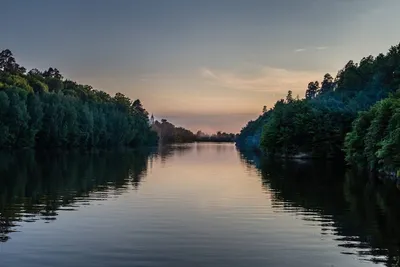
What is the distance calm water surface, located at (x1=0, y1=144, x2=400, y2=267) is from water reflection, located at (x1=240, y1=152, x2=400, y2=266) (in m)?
0.04

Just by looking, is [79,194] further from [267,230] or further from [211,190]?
[267,230]

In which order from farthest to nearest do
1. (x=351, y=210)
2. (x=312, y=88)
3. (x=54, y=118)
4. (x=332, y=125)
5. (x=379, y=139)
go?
1. (x=312, y=88)
2. (x=54, y=118)
3. (x=332, y=125)
4. (x=379, y=139)
5. (x=351, y=210)

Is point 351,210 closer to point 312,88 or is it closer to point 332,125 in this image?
point 332,125

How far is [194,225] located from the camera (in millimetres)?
18922

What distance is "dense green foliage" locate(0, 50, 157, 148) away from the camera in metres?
84.2

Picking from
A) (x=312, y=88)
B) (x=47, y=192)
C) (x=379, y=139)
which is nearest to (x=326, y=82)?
(x=312, y=88)

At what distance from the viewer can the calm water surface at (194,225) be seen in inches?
551

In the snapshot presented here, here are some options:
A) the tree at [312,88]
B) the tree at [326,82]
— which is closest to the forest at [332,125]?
the tree at [326,82]

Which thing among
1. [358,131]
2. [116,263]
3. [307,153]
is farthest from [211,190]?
[307,153]

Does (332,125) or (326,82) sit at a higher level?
(326,82)

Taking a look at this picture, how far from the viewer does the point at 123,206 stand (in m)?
23.3

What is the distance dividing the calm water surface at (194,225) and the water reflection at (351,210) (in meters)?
0.04

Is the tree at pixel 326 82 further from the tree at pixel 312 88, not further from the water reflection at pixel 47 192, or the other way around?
the water reflection at pixel 47 192

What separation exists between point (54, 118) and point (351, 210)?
264 ft
